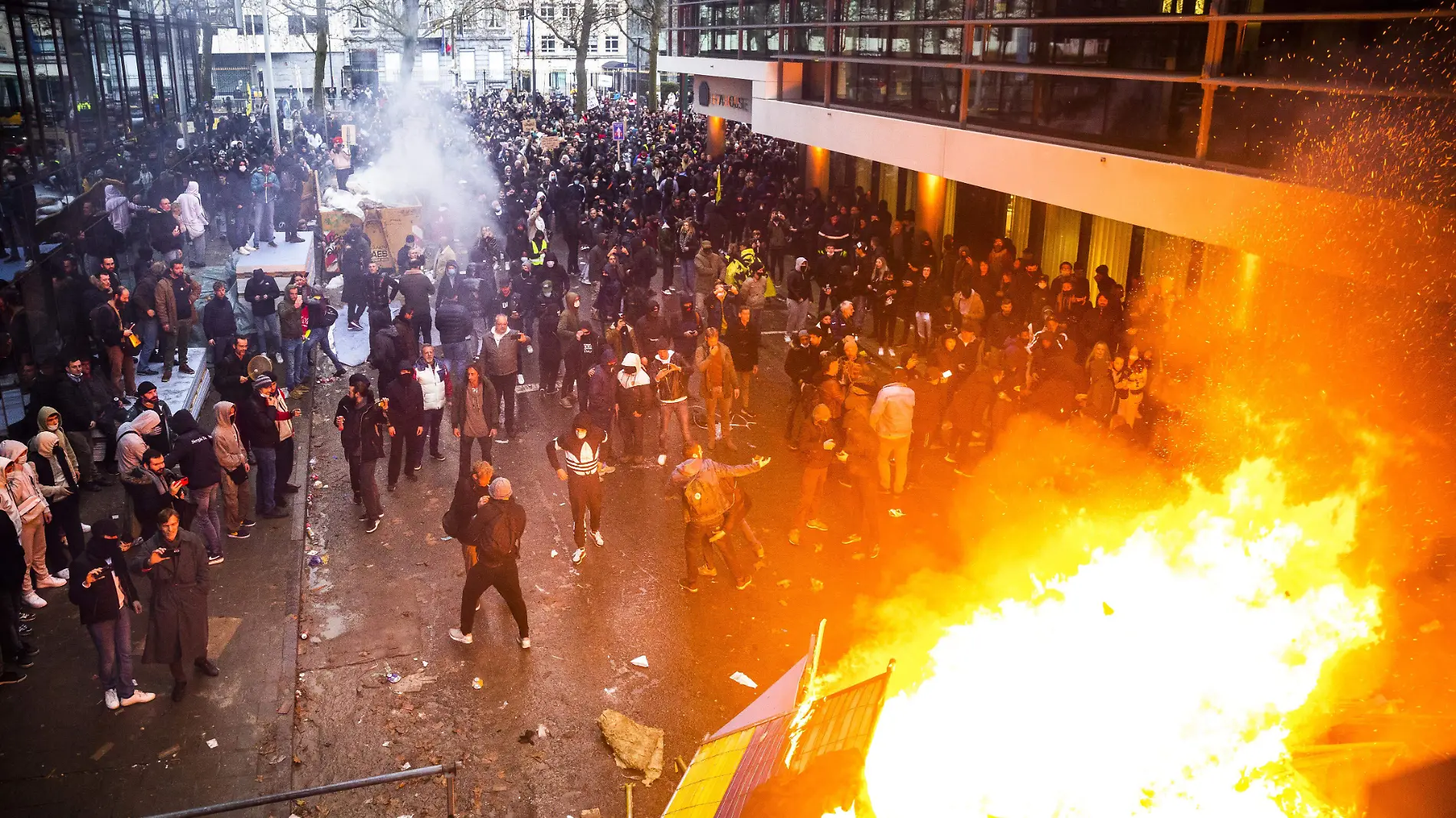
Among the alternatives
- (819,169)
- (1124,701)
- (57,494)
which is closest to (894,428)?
(1124,701)

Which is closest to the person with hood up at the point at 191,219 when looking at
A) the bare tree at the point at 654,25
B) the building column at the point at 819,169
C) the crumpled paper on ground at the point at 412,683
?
the building column at the point at 819,169

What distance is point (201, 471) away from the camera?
9555 mm

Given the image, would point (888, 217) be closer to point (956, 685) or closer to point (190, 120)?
point (956, 685)

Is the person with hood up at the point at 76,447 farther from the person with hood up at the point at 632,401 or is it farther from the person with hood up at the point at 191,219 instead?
the person with hood up at the point at 191,219

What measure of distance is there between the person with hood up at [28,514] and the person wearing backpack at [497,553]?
3.24 metres

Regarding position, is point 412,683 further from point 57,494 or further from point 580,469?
point 57,494

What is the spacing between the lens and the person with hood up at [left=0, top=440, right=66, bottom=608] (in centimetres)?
848

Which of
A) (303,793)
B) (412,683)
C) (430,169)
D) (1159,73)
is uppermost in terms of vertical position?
(1159,73)

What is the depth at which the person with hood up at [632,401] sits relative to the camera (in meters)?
12.1

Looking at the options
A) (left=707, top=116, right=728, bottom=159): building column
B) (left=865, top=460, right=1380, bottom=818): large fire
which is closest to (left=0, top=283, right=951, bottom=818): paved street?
(left=865, top=460, right=1380, bottom=818): large fire

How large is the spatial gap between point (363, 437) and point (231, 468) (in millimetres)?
1198

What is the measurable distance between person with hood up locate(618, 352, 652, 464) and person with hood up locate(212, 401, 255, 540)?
12.8 ft

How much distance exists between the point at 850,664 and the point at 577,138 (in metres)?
32.7

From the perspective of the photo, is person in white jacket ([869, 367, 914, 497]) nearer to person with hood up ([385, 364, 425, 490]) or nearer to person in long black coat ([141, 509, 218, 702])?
person with hood up ([385, 364, 425, 490])
